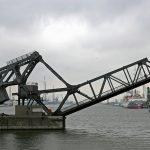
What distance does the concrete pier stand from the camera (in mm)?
49750

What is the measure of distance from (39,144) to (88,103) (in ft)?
52.7

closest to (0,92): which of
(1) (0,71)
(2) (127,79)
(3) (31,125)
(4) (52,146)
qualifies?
(1) (0,71)

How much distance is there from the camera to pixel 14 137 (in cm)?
4159

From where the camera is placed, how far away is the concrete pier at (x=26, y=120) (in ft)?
163

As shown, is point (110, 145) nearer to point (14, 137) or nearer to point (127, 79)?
point (14, 137)

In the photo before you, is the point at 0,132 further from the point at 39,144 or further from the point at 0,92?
the point at 39,144

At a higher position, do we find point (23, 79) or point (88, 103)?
point (23, 79)

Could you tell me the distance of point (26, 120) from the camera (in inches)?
1960

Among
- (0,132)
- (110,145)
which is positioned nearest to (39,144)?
(110,145)

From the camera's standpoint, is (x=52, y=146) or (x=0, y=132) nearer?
(x=52, y=146)

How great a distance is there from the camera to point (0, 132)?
47.2m

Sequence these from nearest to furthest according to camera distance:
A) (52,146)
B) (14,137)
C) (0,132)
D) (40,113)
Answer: (52,146) < (14,137) < (0,132) < (40,113)

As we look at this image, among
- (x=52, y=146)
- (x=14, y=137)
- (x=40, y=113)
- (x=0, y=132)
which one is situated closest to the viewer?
(x=52, y=146)

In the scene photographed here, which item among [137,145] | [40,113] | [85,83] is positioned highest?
[85,83]
